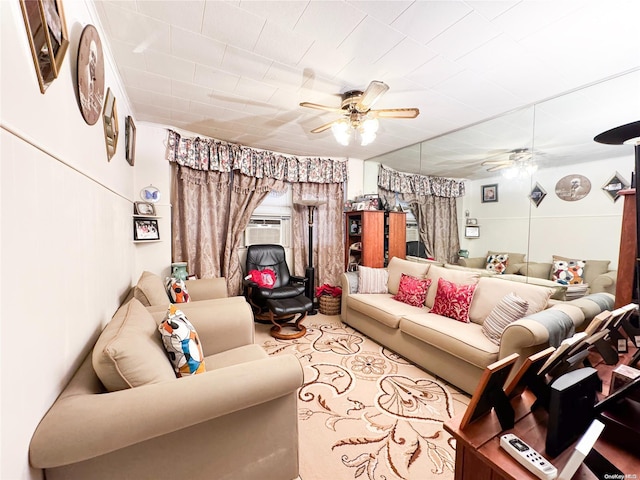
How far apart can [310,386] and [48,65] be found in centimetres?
231

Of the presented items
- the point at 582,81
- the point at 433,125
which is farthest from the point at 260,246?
the point at 582,81

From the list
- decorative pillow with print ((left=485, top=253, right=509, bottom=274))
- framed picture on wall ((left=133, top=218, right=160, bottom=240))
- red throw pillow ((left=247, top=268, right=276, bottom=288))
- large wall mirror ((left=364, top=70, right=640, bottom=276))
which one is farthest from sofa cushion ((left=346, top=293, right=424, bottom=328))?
framed picture on wall ((left=133, top=218, right=160, bottom=240))

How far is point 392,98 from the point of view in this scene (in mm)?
2271

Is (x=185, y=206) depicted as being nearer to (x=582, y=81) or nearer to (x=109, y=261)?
(x=109, y=261)

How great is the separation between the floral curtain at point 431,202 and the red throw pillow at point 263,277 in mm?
2125

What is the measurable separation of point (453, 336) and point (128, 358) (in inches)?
82.3

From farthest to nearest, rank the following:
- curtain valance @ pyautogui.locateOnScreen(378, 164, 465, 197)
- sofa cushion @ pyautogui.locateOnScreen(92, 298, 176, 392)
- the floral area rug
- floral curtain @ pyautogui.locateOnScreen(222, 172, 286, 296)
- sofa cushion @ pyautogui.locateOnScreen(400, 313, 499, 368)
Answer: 1. curtain valance @ pyautogui.locateOnScreen(378, 164, 465, 197)
2. floral curtain @ pyautogui.locateOnScreen(222, 172, 286, 296)
3. sofa cushion @ pyautogui.locateOnScreen(400, 313, 499, 368)
4. the floral area rug
5. sofa cushion @ pyautogui.locateOnScreen(92, 298, 176, 392)

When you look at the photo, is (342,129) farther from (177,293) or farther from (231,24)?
(177,293)

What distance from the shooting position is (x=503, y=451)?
0.80 meters

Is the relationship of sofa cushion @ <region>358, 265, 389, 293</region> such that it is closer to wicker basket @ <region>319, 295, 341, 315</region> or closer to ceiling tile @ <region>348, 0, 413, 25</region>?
wicker basket @ <region>319, 295, 341, 315</region>

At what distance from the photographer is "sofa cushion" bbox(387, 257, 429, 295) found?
3.11 m

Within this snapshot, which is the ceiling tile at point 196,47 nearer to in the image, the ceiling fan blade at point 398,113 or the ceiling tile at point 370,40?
the ceiling tile at point 370,40

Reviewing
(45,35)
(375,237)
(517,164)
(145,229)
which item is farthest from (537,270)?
(145,229)

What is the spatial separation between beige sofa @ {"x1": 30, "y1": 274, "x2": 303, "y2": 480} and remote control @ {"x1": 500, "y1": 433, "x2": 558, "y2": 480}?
76 centimetres
